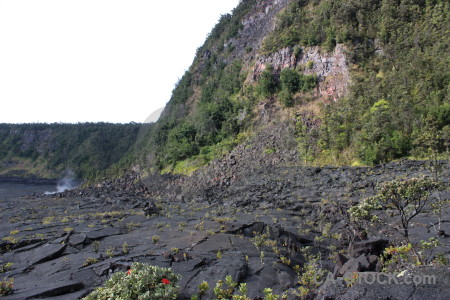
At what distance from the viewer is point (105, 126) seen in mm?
102062

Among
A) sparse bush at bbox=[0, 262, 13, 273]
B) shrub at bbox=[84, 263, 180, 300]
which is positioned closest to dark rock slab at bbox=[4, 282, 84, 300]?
shrub at bbox=[84, 263, 180, 300]

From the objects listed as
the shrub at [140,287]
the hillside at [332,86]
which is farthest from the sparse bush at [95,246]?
the hillside at [332,86]

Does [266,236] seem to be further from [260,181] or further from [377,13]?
[377,13]

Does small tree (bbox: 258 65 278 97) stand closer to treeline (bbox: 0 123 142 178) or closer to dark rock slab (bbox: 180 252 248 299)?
dark rock slab (bbox: 180 252 248 299)

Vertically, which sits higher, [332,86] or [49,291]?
[332,86]

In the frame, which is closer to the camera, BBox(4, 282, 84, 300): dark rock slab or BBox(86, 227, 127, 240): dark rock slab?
BBox(4, 282, 84, 300): dark rock slab

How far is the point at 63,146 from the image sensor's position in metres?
97.0

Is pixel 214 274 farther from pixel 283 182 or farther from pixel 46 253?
pixel 283 182

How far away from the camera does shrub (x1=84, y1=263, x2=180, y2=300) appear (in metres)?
5.84

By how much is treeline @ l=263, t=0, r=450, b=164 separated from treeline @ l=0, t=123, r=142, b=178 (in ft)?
213

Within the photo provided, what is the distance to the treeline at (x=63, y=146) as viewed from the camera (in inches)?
3450

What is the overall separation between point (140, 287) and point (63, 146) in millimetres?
103257

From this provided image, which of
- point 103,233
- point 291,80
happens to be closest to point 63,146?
point 291,80

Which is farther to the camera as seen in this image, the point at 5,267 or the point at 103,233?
the point at 103,233
